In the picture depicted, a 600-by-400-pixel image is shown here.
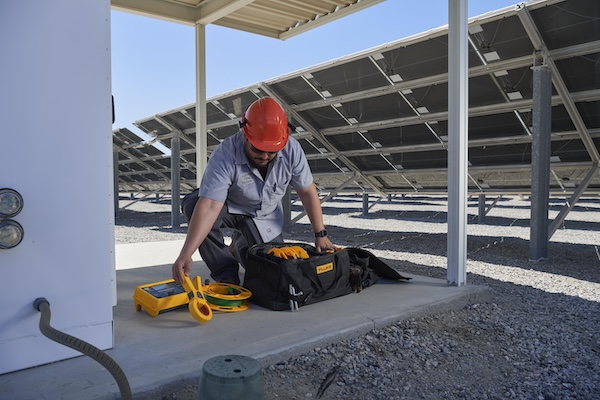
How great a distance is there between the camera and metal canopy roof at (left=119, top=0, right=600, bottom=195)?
617 centimetres

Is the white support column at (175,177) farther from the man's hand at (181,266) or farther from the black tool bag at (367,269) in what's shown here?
the man's hand at (181,266)

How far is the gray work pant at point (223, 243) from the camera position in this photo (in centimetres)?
375

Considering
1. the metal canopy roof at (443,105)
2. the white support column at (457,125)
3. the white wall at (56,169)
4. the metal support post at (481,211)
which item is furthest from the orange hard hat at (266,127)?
the metal support post at (481,211)

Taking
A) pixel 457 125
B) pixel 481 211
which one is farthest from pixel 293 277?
pixel 481 211

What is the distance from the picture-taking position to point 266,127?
325 centimetres

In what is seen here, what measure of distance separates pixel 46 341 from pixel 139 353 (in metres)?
0.44

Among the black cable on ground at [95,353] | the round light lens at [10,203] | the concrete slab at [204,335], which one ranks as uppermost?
the round light lens at [10,203]

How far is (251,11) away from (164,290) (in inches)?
165

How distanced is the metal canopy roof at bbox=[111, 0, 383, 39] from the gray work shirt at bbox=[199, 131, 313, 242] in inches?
100.0

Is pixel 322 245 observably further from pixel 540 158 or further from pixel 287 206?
pixel 287 206

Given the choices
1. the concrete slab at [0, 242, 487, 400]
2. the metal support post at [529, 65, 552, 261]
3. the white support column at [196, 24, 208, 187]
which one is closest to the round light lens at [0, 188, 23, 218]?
the concrete slab at [0, 242, 487, 400]

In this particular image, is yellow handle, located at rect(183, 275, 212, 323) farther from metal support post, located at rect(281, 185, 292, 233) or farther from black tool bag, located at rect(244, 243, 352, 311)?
metal support post, located at rect(281, 185, 292, 233)

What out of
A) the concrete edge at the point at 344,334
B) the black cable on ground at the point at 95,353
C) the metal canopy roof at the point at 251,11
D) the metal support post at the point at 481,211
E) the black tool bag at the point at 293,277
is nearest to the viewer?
the black cable on ground at the point at 95,353

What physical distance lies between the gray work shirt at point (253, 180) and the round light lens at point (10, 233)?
1242 mm
